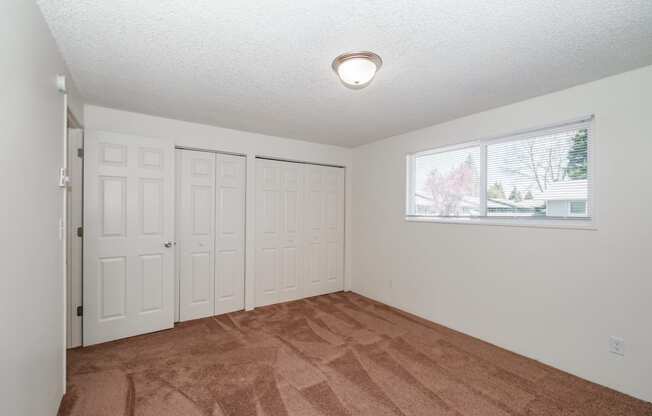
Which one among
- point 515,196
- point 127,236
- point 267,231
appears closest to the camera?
point 515,196

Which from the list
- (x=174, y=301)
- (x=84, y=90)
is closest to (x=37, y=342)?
(x=174, y=301)

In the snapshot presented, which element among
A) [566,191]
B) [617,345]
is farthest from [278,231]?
[617,345]

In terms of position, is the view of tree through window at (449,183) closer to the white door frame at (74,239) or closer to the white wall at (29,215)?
the white wall at (29,215)

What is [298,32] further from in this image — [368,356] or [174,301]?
[174,301]

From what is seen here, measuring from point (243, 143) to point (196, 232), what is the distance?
1.25m

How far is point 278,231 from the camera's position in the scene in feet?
13.2

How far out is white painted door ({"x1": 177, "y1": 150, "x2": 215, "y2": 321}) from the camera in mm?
3346

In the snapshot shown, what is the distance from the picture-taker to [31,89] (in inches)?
53.2

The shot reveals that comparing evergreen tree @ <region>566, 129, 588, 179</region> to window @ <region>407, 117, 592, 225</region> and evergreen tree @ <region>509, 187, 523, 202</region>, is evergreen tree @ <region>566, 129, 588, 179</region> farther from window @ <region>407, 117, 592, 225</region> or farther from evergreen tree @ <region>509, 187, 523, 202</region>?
evergreen tree @ <region>509, 187, 523, 202</region>

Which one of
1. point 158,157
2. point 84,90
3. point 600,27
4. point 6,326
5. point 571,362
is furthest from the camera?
point 158,157

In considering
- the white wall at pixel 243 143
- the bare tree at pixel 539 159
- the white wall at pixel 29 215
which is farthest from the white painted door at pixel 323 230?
the white wall at pixel 29 215

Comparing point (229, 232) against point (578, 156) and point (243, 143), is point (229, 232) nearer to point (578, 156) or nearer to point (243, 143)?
point (243, 143)

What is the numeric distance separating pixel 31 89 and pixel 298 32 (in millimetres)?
1342

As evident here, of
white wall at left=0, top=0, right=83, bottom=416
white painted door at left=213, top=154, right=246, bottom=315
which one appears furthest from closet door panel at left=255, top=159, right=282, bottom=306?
white wall at left=0, top=0, right=83, bottom=416
